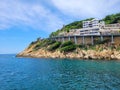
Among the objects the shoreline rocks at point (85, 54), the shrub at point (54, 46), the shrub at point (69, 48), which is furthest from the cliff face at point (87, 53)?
the shrub at point (54, 46)

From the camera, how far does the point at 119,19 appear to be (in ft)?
457

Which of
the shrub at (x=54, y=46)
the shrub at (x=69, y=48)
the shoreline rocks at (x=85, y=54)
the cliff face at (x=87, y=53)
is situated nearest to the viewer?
the shoreline rocks at (x=85, y=54)

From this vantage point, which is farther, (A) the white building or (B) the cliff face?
(A) the white building

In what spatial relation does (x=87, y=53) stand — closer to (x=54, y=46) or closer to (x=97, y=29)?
(x=97, y=29)

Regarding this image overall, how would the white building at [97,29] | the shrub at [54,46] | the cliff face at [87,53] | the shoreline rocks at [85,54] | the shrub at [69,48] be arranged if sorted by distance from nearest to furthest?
the shoreline rocks at [85,54], the cliff face at [87,53], the shrub at [69,48], the white building at [97,29], the shrub at [54,46]

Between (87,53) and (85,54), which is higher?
(87,53)

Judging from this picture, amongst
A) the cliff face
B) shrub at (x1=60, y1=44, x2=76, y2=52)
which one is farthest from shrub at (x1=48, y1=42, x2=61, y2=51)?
shrub at (x1=60, y1=44, x2=76, y2=52)

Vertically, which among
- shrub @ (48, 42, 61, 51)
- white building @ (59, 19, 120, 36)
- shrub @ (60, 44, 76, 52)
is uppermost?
white building @ (59, 19, 120, 36)

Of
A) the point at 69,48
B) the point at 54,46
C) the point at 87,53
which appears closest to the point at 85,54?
the point at 87,53

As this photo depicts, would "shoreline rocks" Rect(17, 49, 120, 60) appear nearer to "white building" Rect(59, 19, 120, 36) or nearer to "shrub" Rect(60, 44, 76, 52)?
"shrub" Rect(60, 44, 76, 52)

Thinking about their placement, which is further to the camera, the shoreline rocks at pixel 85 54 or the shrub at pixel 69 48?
the shrub at pixel 69 48

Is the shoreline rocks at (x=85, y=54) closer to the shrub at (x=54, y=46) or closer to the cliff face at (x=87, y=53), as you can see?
the cliff face at (x=87, y=53)

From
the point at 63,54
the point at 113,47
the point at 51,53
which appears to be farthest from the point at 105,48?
the point at 51,53

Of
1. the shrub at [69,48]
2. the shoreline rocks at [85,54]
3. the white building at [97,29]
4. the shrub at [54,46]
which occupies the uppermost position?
the white building at [97,29]
